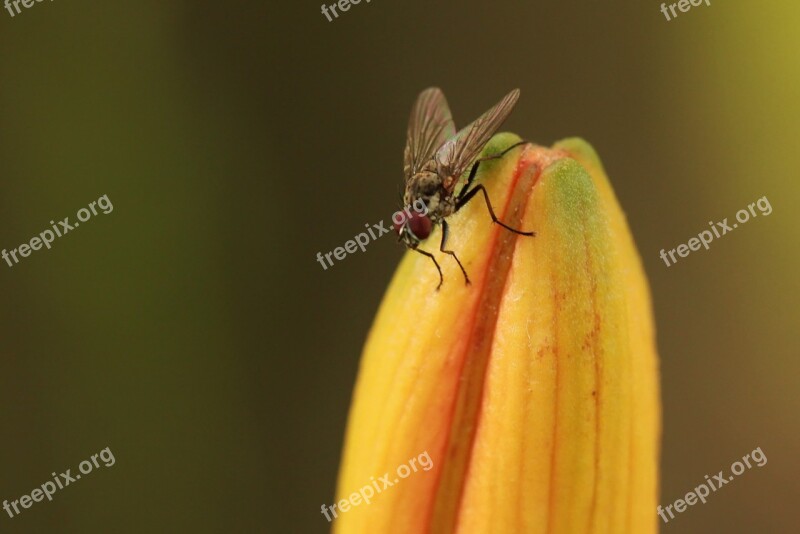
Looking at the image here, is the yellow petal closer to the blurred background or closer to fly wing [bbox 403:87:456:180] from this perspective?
fly wing [bbox 403:87:456:180]

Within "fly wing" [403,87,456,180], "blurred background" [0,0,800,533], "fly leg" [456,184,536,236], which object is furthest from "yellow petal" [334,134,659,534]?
"blurred background" [0,0,800,533]

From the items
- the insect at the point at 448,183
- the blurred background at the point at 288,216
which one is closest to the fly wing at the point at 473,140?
the insect at the point at 448,183

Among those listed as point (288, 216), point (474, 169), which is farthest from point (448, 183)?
point (288, 216)

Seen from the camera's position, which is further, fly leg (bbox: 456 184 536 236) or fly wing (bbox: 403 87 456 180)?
fly wing (bbox: 403 87 456 180)

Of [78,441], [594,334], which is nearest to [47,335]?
[78,441]

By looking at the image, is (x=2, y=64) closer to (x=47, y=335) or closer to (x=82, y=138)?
(x=82, y=138)

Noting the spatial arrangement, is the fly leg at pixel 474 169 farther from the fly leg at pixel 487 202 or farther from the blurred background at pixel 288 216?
the blurred background at pixel 288 216

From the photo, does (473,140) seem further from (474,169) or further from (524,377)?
(524,377)

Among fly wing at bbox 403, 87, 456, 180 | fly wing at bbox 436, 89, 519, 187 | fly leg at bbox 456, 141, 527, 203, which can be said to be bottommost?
fly leg at bbox 456, 141, 527, 203

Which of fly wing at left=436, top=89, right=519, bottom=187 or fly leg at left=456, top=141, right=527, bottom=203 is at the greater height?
fly wing at left=436, top=89, right=519, bottom=187
